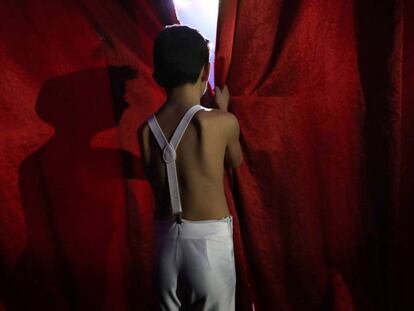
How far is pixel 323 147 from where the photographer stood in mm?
1766

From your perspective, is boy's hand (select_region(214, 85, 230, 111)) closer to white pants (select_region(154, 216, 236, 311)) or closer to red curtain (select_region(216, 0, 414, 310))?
red curtain (select_region(216, 0, 414, 310))

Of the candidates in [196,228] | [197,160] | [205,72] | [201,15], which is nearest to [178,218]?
[196,228]

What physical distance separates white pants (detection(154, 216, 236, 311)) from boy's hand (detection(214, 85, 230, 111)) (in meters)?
0.44

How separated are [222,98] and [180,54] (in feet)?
1.18

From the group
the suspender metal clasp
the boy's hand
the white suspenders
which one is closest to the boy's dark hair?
the white suspenders

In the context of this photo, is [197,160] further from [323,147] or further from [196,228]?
[323,147]

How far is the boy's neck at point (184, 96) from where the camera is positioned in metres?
1.31

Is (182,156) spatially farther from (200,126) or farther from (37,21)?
(37,21)

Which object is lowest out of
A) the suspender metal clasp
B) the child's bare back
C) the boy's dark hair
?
the suspender metal clasp

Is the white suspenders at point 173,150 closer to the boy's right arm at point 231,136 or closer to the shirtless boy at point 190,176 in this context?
the shirtless boy at point 190,176

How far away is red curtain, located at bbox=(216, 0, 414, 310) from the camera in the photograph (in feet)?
5.44

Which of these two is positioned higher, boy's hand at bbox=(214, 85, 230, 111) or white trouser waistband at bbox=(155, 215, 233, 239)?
boy's hand at bbox=(214, 85, 230, 111)

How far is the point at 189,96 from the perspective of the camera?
4.30ft

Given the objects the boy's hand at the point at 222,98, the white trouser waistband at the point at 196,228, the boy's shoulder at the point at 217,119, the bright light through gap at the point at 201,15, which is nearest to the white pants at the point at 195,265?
the white trouser waistband at the point at 196,228
